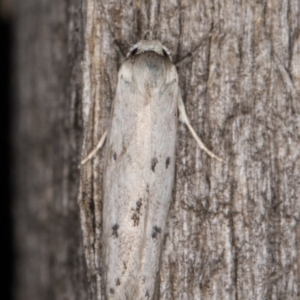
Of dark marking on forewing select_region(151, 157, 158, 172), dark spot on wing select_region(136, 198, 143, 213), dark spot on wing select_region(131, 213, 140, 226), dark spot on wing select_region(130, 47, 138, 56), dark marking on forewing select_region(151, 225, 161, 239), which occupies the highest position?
dark spot on wing select_region(130, 47, 138, 56)

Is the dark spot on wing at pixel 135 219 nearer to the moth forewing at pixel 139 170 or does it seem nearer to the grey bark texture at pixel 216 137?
the moth forewing at pixel 139 170

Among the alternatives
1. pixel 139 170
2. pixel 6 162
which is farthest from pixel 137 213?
pixel 6 162

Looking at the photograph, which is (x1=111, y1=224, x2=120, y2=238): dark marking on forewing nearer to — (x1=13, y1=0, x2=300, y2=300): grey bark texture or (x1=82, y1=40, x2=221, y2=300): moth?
(x1=82, y1=40, x2=221, y2=300): moth

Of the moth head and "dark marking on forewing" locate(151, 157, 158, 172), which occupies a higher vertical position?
the moth head

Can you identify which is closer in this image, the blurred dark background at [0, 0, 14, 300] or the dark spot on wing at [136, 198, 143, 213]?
the dark spot on wing at [136, 198, 143, 213]

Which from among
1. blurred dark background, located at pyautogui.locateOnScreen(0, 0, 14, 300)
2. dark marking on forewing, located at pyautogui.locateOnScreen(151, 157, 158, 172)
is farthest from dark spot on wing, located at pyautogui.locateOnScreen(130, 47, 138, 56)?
blurred dark background, located at pyautogui.locateOnScreen(0, 0, 14, 300)

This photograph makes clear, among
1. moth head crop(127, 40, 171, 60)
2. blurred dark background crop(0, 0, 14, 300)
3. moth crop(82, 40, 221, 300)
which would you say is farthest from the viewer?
blurred dark background crop(0, 0, 14, 300)

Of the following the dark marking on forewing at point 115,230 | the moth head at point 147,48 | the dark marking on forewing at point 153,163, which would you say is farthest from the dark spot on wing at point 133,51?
the dark marking on forewing at point 115,230

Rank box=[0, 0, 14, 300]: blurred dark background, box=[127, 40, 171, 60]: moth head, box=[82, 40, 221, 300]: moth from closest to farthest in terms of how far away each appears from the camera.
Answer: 1. box=[82, 40, 221, 300]: moth
2. box=[127, 40, 171, 60]: moth head
3. box=[0, 0, 14, 300]: blurred dark background
